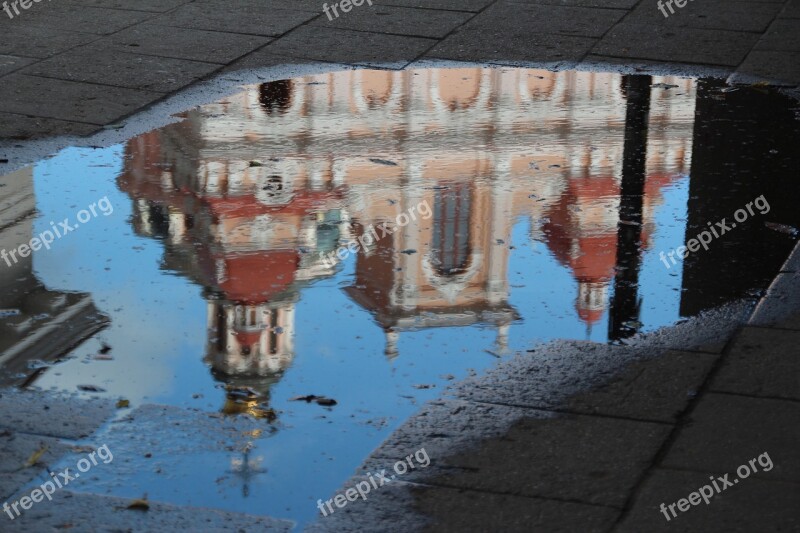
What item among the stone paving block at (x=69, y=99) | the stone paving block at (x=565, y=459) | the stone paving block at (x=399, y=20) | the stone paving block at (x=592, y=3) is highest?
the stone paving block at (x=592, y=3)

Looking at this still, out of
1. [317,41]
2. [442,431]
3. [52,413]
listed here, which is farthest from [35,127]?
[442,431]

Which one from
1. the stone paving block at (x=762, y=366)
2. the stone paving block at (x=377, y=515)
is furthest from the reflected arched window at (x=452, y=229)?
the stone paving block at (x=377, y=515)

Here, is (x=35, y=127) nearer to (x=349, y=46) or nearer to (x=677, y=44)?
(x=349, y=46)

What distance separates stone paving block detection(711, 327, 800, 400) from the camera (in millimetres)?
5773

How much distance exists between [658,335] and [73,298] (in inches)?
130

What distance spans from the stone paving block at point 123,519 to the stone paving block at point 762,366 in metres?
2.46

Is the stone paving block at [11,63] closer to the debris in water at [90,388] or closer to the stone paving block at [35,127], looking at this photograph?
the stone paving block at [35,127]

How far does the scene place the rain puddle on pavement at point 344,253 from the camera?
5.51m

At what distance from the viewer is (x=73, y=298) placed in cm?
673

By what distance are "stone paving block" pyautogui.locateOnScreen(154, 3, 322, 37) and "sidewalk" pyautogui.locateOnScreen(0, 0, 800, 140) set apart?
23mm

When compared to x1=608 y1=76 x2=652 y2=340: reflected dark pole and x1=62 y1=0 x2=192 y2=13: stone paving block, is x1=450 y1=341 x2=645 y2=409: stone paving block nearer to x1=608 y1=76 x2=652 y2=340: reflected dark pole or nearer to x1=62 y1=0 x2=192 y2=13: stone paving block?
x1=608 y1=76 x2=652 y2=340: reflected dark pole

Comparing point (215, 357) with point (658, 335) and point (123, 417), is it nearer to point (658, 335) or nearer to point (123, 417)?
point (123, 417)

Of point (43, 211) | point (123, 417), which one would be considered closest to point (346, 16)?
point (43, 211)

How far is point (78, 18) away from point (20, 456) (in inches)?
365
